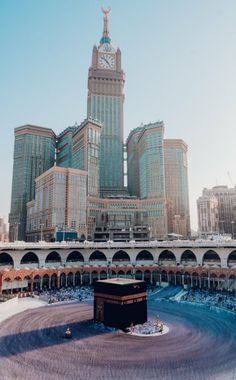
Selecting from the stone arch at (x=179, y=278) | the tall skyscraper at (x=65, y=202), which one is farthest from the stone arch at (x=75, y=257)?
the tall skyscraper at (x=65, y=202)

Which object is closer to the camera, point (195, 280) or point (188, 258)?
point (195, 280)

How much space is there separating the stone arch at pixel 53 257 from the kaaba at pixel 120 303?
34.7m

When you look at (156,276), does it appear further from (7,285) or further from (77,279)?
(7,285)

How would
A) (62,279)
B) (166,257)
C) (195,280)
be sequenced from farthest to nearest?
1. (166,257)
2. (62,279)
3. (195,280)

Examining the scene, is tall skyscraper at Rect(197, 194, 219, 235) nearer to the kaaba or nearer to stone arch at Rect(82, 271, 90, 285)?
stone arch at Rect(82, 271, 90, 285)

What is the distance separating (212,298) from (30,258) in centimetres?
4024

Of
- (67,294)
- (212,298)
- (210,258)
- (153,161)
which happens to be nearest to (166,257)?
(210,258)

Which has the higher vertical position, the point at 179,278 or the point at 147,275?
the point at 147,275

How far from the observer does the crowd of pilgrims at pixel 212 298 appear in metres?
51.8

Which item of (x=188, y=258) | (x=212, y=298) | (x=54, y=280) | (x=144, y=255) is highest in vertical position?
(x=144, y=255)

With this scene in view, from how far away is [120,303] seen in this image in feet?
128

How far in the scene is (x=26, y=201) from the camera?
19075cm

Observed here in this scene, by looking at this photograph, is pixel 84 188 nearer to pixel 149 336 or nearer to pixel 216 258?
pixel 216 258

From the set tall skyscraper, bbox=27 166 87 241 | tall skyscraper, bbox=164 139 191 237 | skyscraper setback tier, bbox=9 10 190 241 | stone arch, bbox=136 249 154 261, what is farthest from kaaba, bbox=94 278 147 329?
tall skyscraper, bbox=164 139 191 237
